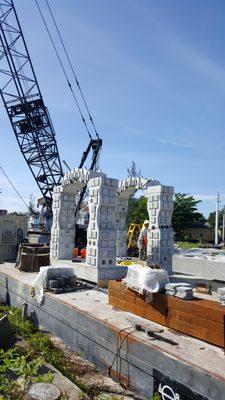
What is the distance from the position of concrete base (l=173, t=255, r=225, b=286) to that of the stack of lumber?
490cm

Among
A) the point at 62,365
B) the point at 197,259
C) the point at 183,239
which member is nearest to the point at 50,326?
the point at 62,365

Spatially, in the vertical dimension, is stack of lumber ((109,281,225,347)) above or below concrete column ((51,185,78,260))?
below

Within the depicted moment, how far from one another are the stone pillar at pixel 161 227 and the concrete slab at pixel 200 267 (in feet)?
3.94

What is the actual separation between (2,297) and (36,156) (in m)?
18.0

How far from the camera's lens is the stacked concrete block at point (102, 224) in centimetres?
1050

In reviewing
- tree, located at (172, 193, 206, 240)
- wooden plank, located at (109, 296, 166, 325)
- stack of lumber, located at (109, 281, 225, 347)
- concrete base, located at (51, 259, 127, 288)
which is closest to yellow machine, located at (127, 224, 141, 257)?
concrete base, located at (51, 259, 127, 288)

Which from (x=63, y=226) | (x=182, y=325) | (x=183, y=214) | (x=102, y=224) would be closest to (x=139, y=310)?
(x=182, y=325)

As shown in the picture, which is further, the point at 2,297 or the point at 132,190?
the point at 132,190

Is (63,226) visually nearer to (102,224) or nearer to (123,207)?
(123,207)

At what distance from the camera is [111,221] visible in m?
10.8

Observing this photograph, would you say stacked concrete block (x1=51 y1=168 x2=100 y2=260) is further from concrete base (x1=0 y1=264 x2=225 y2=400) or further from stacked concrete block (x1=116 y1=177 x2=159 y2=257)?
concrete base (x1=0 y1=264 x2=225 y2=400)

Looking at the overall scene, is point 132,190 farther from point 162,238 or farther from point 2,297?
point 2,297

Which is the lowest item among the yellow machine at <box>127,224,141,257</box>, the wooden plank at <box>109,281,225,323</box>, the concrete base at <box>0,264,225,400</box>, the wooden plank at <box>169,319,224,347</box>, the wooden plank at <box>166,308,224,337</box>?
the concrete base at <box>0,264,225,400</box>

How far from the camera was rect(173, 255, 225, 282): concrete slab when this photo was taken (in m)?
11.4
